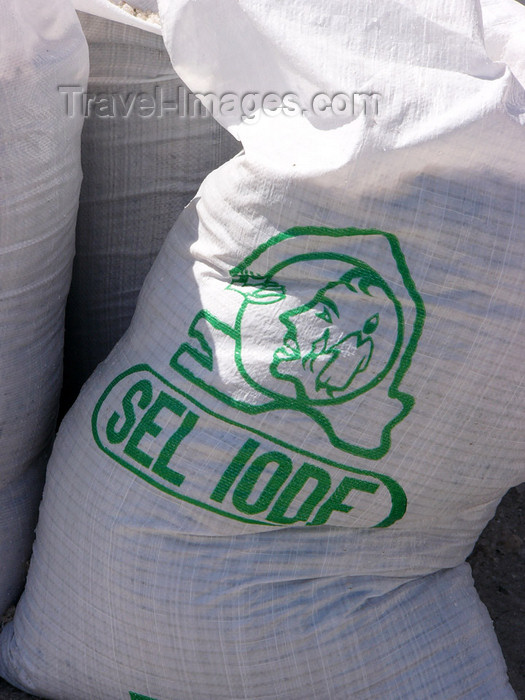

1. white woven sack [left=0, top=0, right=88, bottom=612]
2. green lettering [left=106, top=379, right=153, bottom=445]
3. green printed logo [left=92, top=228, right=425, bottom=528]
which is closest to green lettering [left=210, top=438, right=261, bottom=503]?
green printed logo [left=92, top=228, right=425, bottom=528]

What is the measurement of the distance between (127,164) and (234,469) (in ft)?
1.49

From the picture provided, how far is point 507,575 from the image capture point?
1269mm

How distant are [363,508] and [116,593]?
0.98ft

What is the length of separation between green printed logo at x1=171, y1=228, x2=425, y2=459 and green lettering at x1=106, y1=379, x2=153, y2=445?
8 centimetres

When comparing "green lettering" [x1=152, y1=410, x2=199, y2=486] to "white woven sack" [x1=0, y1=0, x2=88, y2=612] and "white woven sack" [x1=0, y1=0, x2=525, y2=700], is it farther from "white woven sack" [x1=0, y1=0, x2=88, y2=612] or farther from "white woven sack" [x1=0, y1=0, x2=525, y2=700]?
"white woven sack" [x1=0, y1=0, x2=88, y2=612]

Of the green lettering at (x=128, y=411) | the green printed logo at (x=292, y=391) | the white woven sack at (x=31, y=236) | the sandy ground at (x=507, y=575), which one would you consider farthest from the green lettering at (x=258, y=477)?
the sandy ground at (x=507, y=575)

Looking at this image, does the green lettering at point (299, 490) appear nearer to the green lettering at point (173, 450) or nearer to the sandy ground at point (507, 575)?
the green lettering at point (173, 450)

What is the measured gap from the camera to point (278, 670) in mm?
903

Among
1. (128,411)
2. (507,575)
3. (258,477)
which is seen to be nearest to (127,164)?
(128,411)

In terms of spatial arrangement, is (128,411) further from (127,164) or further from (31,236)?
(127,164)

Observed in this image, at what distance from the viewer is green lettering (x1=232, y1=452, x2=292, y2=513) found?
0.86 m

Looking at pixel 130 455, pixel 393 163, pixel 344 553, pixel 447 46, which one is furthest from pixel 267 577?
pixel 447 46

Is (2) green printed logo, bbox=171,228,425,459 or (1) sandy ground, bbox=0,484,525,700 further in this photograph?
(1) sandy ground, bbox=0,484,525,700

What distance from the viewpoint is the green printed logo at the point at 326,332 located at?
2.69 ft
